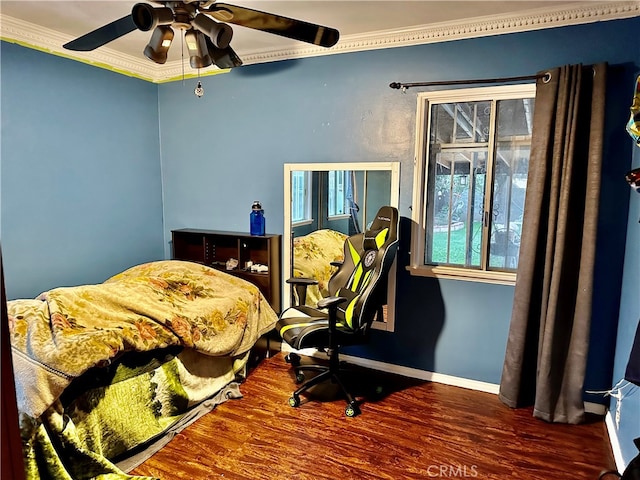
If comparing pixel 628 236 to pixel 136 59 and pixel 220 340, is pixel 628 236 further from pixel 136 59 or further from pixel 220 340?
pixel 136 59

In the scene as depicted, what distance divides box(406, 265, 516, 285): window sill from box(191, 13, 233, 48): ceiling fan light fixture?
6.31 ft

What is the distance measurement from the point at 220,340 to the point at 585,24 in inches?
115

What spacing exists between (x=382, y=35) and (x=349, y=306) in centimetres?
187

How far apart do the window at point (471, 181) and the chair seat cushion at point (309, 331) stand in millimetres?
718

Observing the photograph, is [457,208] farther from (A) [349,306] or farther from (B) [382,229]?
(A) [349,306]

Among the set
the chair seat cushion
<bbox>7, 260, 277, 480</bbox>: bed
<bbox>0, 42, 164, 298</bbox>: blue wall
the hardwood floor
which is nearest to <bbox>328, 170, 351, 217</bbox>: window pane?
the chair seat cushion

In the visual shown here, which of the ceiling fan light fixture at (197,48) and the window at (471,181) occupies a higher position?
the ceiling fan light fixture at (197,48)

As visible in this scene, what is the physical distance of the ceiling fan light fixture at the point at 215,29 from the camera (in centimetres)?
171

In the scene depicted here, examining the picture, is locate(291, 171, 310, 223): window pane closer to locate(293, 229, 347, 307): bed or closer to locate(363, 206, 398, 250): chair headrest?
locate(293, 229, 347, 307): bed

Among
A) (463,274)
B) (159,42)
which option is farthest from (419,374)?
(159,42)

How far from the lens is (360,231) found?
308cm

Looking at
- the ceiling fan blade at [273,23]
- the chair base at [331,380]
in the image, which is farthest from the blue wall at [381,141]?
the ceiling fan blade at [273,23]

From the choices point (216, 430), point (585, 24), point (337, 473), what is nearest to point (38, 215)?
point (216, 430)

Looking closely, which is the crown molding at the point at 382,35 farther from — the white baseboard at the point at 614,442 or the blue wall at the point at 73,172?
the white baseboard at the point at 614,442
